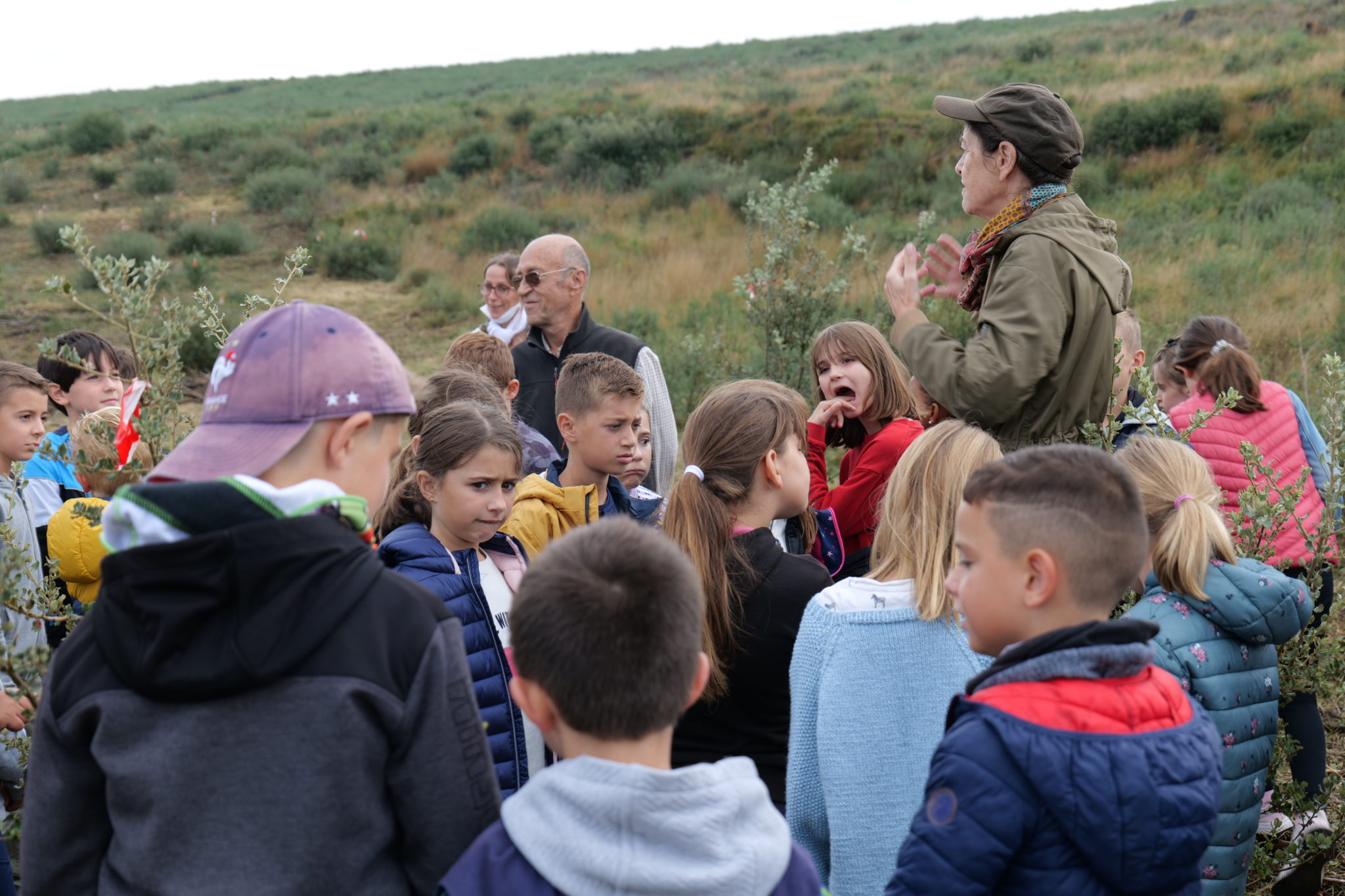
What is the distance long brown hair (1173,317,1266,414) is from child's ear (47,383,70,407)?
576cm

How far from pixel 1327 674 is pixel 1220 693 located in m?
0.77

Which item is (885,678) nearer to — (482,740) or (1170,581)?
(1170,581)

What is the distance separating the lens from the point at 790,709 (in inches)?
103

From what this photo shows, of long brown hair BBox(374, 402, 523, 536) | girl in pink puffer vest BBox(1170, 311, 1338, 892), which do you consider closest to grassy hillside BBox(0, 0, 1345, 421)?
girl in pink puffer vest BBox(1170, 311, 1338, 892)

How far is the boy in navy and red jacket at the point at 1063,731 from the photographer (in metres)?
1.74

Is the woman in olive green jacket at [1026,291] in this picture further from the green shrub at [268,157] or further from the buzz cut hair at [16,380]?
the green shrub at [268,157]

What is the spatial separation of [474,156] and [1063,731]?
88.9ft

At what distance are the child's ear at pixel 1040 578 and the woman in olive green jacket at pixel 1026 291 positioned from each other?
3.86 ft

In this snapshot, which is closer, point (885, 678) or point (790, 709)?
point (885, 678)

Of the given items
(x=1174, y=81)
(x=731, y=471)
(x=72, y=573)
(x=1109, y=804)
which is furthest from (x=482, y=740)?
(x=1174, y=81)

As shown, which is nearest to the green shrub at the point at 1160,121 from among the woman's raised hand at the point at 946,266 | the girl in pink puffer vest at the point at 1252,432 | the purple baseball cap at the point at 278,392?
the girl in pink puffer vest at the point at 1252,432

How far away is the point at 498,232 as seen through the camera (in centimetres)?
1983

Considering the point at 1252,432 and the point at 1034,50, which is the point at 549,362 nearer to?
the point at 1252,432

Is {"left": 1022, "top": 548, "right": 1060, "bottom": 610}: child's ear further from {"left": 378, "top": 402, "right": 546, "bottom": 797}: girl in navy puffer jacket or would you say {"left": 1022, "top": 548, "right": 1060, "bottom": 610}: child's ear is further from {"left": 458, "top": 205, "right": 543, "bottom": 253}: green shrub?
{"left": 458, "top": 205, "right": 543, "bottom": 253}: green shrub
